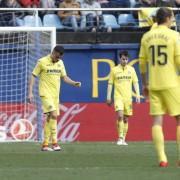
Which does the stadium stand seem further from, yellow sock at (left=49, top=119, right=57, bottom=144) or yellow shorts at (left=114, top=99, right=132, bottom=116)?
yellow sock at (left=49, top=119, right=57, bottom=144)

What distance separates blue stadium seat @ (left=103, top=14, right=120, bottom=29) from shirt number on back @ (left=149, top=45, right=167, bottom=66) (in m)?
13.2

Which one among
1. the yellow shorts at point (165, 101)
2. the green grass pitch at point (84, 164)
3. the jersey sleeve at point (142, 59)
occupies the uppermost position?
the jersey sleeve at point (142, 59)

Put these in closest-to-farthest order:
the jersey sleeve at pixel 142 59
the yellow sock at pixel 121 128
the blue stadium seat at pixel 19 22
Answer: the jersey sleeve at pixel 142 59
the yellow sock at pixel 121 128
the blue stadium seat at pixel 19 22

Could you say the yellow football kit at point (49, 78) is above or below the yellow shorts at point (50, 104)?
above

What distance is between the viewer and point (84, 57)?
25000mm

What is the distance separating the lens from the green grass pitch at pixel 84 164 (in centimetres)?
Result: 1107

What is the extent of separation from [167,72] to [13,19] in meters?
12.6

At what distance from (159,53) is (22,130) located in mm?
10634

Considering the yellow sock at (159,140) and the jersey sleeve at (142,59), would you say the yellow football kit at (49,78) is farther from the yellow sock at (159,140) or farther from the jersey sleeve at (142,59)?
the yellow sock at (159,140)

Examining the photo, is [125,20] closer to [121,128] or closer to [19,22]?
[19,22]

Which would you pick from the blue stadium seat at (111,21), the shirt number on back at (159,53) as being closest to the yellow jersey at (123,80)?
the blue stadium seat at (111,21)

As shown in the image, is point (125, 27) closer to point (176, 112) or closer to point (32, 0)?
point (32, 0)

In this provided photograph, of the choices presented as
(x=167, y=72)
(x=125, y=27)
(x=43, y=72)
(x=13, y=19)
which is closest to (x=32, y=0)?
(x=13, y=19)

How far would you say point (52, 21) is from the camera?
2516 centimetres
